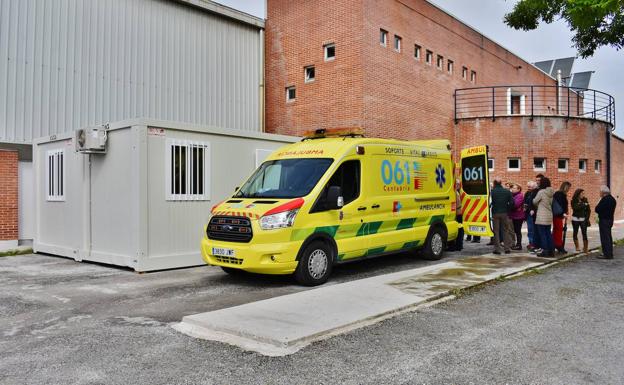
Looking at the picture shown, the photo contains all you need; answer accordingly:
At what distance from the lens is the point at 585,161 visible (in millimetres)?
21484

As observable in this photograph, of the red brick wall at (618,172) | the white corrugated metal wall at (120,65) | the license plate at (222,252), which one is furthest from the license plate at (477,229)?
the red brick wall at (618,172)

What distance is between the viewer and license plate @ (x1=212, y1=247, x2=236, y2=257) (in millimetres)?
8117

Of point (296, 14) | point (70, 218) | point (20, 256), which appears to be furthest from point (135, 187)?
point (296, 14)

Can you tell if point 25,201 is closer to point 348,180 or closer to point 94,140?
point 94,140

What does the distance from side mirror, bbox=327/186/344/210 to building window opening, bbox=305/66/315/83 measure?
11145 millimetres

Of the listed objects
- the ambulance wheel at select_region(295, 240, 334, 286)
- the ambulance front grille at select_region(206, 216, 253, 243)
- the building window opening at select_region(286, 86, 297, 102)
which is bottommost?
the ambulance wheel at select_region(295, 240, 334, 286)

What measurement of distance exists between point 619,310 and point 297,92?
47.1ft

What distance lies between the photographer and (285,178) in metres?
8.97

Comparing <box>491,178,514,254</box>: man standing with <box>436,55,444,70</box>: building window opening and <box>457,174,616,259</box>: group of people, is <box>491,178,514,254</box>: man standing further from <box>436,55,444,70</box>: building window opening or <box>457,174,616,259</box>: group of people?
<box>436,55,444,70</box>: building window opening

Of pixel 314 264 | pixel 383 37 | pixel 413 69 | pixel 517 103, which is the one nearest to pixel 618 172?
pixel 517 103

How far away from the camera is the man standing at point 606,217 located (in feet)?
38.1

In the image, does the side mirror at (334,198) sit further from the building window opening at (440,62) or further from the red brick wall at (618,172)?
the red brick wall at (618,172)

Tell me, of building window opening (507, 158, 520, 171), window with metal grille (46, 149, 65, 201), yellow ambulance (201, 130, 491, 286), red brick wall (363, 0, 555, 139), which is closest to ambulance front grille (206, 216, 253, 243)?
yellow ambulance (201, 130, 491, 286)

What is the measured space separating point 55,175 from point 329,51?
10189mm
